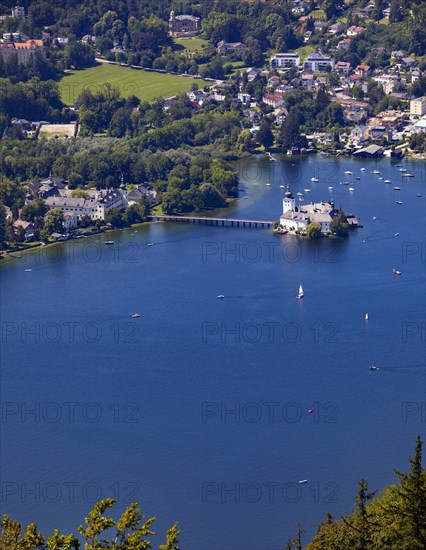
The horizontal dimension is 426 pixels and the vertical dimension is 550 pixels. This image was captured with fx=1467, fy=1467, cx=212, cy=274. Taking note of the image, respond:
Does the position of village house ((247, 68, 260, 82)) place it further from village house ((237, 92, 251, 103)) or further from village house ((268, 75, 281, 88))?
village house ((237, 92, 251, 103))

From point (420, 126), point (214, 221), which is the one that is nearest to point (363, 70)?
point (420, 126)

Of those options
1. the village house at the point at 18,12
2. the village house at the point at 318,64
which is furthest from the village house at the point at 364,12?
the village house at the point at 18,12

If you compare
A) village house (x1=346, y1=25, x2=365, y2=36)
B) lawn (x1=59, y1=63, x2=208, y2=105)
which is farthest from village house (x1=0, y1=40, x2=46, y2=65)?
village house (x1=346, y1=25, x2=365, y2=36)

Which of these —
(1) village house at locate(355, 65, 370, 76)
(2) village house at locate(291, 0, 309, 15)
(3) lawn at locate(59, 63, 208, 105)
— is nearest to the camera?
(3) lawn at locate(59, 63, 208, 105)

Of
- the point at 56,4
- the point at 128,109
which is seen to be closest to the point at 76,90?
the point at 128,109

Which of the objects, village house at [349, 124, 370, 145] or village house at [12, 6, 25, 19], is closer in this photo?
village house at [349, 124, 370, 145]

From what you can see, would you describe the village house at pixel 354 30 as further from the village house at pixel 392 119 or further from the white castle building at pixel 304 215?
the white castle building at pixel 304 215
